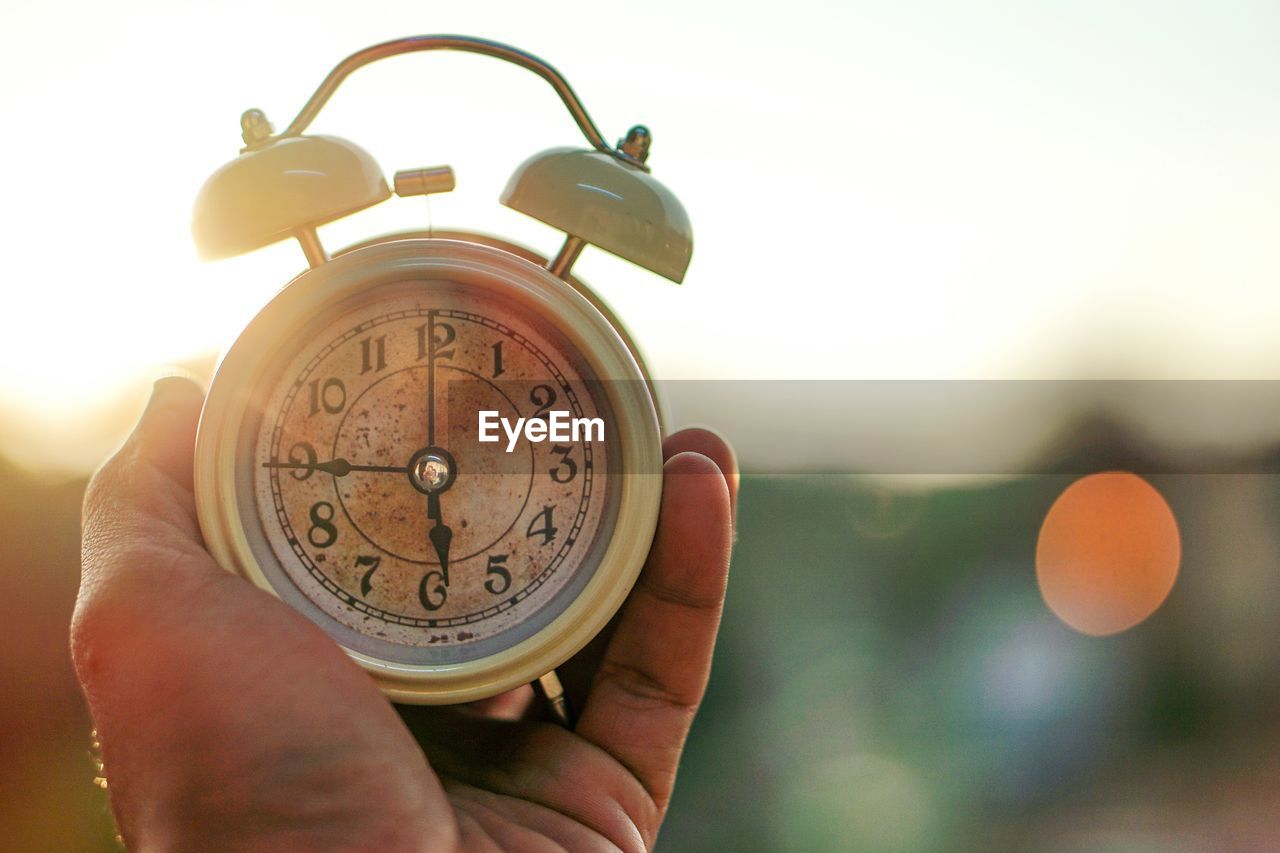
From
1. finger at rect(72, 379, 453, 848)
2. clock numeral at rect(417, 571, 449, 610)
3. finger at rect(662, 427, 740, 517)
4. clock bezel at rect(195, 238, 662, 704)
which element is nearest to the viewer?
finger at rect(72, 379, 453, 848)

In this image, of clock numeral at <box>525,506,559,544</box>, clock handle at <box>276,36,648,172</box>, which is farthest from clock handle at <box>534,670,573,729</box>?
clock handle at <box>276,36,648,172</box>

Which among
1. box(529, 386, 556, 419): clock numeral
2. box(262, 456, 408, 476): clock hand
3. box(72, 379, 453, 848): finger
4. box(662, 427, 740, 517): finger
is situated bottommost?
box(72, 379, 453, 848): finger

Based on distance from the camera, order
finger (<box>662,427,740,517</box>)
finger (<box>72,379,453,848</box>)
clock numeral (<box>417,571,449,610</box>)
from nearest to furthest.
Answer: finger (<box>72,379,453,848</box>) < clock numeral (<box>417,571,449,610</box>) < finger (<box>662,427,740,517</box>)

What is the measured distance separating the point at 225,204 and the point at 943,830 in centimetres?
1449

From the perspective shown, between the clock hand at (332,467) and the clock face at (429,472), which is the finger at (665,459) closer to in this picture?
the clock face at (429,472)

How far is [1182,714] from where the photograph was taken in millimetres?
19938

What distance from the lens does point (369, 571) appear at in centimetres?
181

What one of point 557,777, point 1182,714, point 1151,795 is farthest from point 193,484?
point 1182,714

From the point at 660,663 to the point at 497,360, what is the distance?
1.95 ft

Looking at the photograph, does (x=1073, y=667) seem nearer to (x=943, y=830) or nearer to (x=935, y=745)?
(x=935, y=745)

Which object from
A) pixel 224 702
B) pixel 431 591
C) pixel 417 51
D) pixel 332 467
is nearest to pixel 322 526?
pixel 332 467

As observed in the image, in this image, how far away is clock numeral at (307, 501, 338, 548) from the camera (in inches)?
70.4

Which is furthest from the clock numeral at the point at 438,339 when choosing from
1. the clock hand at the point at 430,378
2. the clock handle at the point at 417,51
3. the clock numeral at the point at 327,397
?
the clock handle at the point at 417,51

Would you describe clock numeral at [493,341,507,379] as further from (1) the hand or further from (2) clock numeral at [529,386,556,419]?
(1) the hand
